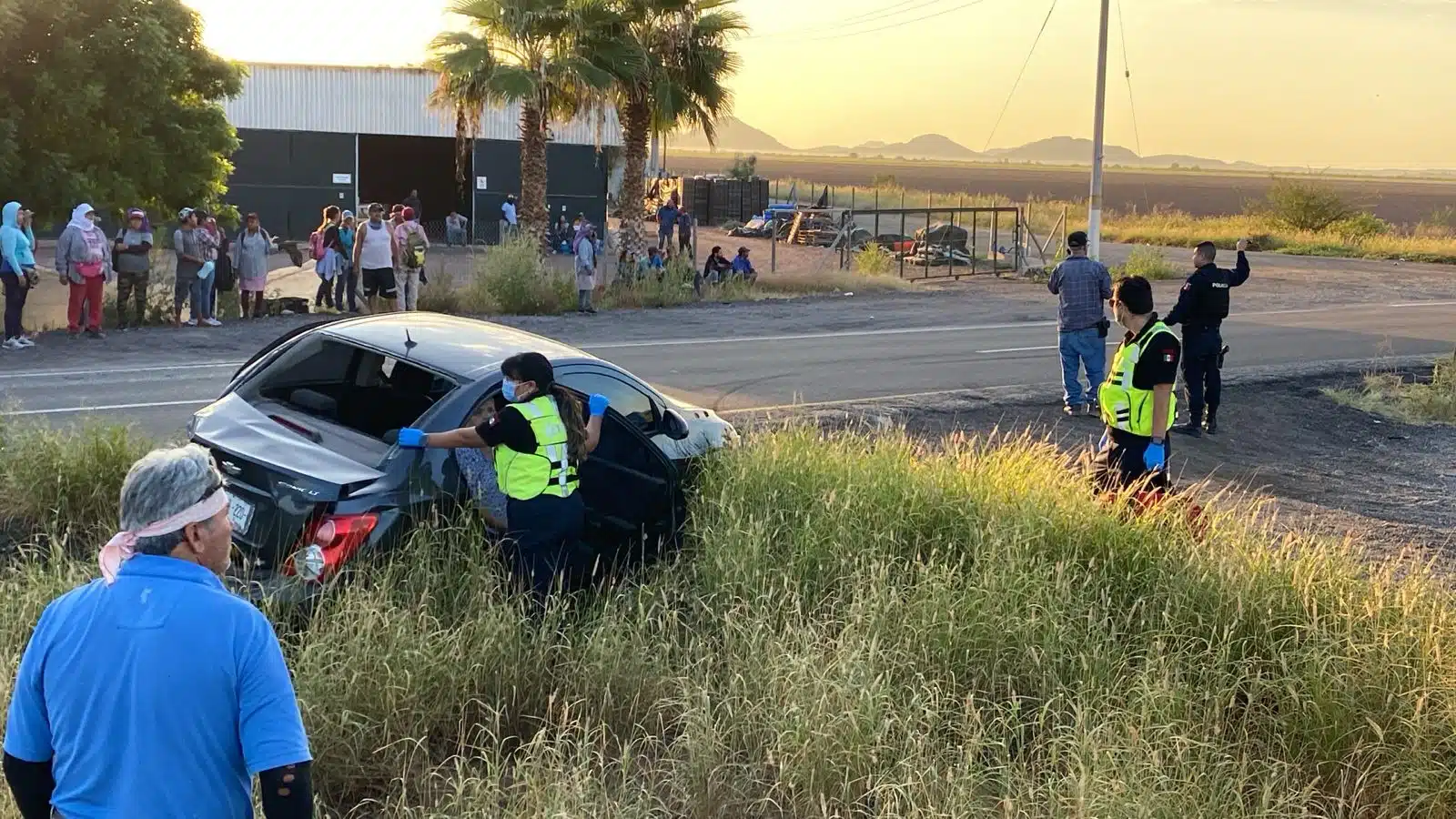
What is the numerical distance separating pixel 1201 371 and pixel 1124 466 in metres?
5.39

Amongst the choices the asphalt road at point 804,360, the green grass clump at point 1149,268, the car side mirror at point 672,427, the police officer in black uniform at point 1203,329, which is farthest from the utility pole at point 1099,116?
the car side mirror at point 672,427

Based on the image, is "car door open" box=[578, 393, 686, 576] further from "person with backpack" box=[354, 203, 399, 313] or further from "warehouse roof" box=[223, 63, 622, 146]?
"warehouse roof" box=[223, 63, 622, 146]

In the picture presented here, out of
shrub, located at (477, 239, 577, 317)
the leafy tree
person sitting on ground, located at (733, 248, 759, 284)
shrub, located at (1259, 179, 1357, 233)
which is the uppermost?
shrub, located at (1259, 179, 1357, 233)

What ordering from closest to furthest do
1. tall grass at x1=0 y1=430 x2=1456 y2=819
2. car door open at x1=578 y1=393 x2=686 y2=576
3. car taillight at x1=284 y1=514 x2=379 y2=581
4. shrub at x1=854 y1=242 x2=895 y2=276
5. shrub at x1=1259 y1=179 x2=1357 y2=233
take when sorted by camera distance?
tall grass at x1=0 y1=430 x2=1456 y2=819
car taillight at x1=284 y1=514 x2=379 y2=581
car door open at x1=578 y1=393 x2=686 y2=576
shrub at x1=854 y1=242 x2=895 y2=276
shrub at x1=1259 y1=179 x2=1357 y2=233

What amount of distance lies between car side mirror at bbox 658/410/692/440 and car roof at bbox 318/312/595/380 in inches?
21.1

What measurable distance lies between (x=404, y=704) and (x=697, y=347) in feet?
40.5

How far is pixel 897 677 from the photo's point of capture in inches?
210

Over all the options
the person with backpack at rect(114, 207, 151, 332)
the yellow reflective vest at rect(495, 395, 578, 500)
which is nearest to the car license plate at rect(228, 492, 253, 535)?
the yellow reflective vest at rect(495, 395, 578, 500)

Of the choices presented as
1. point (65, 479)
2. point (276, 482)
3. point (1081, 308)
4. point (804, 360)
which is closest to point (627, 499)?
point (276, 482)

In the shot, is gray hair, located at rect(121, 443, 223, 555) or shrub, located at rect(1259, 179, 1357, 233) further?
shrub, located at rect(1259, 179, 1357, 233)

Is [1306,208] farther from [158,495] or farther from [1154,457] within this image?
[158,495]

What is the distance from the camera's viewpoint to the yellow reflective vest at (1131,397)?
7688 millimetres

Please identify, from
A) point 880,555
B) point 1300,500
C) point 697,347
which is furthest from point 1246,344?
point 880,555

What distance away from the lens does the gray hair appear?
279cm
